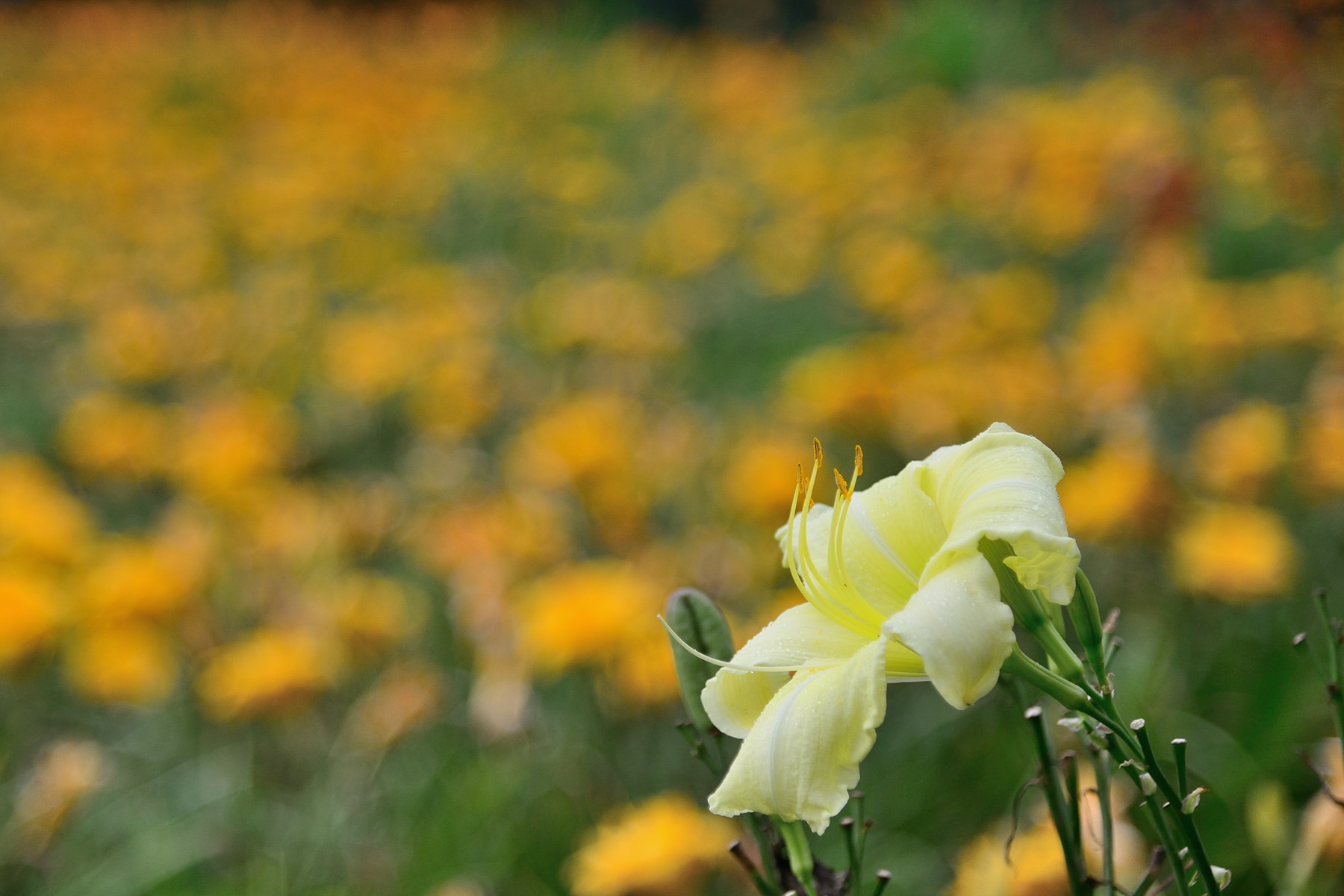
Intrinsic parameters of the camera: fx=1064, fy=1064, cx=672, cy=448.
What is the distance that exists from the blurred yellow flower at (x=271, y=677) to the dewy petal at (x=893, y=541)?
85 centimetres

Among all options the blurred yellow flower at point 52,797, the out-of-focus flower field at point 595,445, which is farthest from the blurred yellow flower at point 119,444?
the blurred yellow flower at point 52,797

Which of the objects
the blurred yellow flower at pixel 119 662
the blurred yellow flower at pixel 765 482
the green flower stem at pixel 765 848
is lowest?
the blurred yellow flower at pixel 119 662

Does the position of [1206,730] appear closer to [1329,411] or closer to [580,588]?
[1329,411]

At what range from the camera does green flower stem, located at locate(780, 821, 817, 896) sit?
1.74ft

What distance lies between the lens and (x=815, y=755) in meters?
0.46

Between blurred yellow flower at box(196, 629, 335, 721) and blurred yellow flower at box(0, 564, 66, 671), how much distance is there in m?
0.21

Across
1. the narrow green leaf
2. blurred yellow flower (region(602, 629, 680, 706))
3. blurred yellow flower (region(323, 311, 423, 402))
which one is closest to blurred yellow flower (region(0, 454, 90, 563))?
blurred yellow flower (region(323, 311, 423, 402))

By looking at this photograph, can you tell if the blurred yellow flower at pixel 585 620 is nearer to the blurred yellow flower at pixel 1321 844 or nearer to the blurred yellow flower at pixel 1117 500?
the blurred yellow flower at pixel 1117 500

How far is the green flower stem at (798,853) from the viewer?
1.74 feet

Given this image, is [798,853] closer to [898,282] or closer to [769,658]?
[769,658]

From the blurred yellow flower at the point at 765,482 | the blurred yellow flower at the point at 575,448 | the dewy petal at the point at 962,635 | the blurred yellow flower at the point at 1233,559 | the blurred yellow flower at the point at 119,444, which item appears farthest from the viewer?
the blurred yellow flower at the point at 119,444

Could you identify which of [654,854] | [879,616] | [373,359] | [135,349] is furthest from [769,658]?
[135,349]

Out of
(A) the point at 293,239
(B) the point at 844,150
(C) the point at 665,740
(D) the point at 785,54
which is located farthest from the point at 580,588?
(D) the point at 785,54

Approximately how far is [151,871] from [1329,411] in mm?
1489
